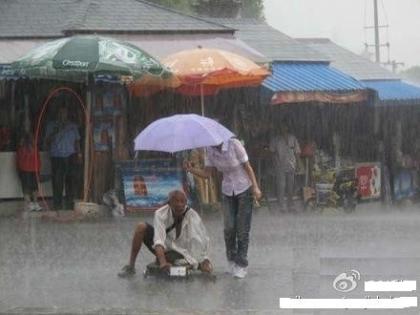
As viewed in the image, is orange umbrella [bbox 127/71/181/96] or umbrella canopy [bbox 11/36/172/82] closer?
umbrella canopy [bbox 11/36/172/82]

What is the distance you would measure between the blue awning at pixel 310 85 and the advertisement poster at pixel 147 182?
2.69m

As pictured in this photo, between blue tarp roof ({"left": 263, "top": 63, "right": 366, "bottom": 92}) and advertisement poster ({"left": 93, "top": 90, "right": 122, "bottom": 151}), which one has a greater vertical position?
blue tarp roof ({"left": 263, "top": 63, "right": 366, "bottom": 92})

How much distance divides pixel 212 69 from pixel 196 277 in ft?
21.5

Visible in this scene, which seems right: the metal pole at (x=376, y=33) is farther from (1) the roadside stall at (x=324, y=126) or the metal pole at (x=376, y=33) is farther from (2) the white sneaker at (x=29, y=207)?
(2) the white sneaker at (x=29, y=207)

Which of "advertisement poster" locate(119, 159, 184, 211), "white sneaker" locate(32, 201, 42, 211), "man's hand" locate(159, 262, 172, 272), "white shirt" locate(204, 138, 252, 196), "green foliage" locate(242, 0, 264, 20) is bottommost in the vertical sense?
"white sneaker" locate(32, 201, 42, 211)

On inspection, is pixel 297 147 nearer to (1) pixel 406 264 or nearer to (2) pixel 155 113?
(2) pixel 155 113

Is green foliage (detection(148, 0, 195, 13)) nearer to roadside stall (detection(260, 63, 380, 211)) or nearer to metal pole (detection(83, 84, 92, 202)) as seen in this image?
roadside stall (detection(260, 63, 380, 211))

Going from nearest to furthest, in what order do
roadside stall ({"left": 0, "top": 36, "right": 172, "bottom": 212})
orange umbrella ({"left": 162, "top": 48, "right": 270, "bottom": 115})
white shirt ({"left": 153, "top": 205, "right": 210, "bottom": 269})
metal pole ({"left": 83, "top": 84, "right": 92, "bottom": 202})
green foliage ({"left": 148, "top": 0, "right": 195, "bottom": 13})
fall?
white shirt ({"left": 153, "top": 205, "right": 210, "bottom": 269})
roadside stall ({"left": 0, "top": 36, "right": 172, "bottom": 212})
orange umbrella ({"left": 162, "top": 48, "right": 270, "bottom": 115})
metal pole ({"left": 83, "top": 84, "right": 92, "bottom": 202})
green foliage ({"left": 148, "top": 0, "right": 195, "bottom": 13})

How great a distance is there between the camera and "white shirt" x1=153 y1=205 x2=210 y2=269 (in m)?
9.92

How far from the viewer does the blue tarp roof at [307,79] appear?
18203 mm

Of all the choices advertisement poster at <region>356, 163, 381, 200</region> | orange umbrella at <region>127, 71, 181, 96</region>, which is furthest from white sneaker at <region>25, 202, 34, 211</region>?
advertisement poster at <region>356, 163, 381, 200</region>

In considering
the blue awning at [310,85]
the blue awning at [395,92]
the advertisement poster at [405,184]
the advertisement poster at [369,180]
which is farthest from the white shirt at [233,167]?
the advertisement poster at [405,184]

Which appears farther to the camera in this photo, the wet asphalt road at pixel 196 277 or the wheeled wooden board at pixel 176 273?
the wheeled wooden board at pixel 176 273

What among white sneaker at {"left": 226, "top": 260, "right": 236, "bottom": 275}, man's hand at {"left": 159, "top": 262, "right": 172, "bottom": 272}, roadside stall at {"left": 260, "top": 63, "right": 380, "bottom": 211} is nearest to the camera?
man's hand at {"left": 159, "top": 262, "right": 172, "bottom": 272}
